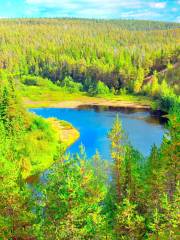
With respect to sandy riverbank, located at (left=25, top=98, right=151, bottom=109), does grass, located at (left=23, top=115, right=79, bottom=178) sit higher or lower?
higher

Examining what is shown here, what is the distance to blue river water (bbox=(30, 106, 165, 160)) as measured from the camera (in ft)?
336

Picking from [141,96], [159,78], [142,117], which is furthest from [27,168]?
[159,78]

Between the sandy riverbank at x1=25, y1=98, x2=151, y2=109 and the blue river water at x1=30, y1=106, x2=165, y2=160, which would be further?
the sandy riverbank at x1=25, y1=98, x2=151, y2=109

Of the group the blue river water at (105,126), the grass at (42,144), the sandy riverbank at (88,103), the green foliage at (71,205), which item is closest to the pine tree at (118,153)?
the green foliage at (71,205)

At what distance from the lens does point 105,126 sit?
425ft

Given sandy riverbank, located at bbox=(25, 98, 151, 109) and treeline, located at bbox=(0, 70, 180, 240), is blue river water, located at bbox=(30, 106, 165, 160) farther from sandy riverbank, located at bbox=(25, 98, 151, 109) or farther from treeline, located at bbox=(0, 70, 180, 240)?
treeline, located at bbox=(0, 70, 180, 240)

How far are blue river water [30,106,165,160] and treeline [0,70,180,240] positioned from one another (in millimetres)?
43735

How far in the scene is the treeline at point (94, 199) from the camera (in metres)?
31.7

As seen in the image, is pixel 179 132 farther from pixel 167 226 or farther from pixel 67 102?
pixel 67 102

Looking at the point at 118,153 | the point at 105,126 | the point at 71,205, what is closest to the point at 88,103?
the point at 105,126

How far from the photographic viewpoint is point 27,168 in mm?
83562

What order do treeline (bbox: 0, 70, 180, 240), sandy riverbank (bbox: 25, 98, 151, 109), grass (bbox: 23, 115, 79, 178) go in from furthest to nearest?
sandy riverbank (bbox: 25, 98, 151, 109)
grass (bbox: 23, 115, 79, 178)
treeline (bbox: 0, 70, 180, 240)

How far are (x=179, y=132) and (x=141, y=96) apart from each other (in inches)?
5615

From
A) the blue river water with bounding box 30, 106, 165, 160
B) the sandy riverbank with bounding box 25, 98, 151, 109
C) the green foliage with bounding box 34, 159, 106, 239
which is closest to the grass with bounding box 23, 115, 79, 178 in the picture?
the blue river water with bounding box 30, 106, 165, 160
